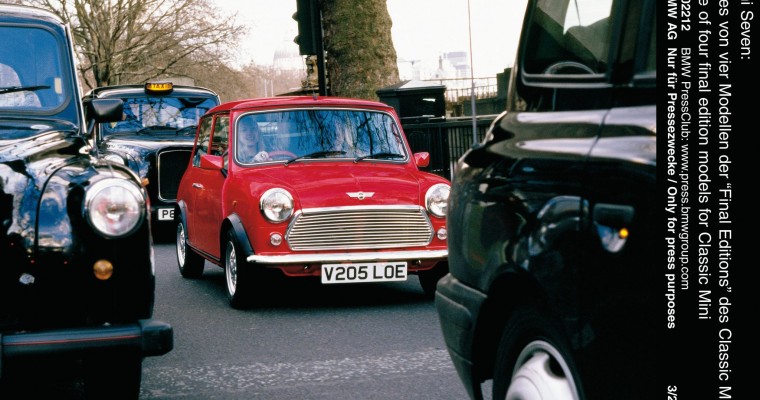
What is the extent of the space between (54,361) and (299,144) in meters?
5.18

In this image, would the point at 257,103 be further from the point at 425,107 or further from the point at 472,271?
the point at 425,107

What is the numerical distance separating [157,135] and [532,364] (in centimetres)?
1272

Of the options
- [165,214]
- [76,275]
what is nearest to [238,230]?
[76,275]

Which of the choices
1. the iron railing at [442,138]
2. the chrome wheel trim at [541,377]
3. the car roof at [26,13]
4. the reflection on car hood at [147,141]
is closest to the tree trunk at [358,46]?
the iron railing at [442,138]

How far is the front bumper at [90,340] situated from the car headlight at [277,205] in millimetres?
3878

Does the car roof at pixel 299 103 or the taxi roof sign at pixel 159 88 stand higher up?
the taxi roof sign at pixel 159 88

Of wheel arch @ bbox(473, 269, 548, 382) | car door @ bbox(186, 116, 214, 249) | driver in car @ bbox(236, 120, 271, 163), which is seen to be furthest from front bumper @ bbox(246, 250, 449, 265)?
wheel arch @ bbox(473, 269, 548, 382)

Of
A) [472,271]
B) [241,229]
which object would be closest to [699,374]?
[472,271]

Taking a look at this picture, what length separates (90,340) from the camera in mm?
4180

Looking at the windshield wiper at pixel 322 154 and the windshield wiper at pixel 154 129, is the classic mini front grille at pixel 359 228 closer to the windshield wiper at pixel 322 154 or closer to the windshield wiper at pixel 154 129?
the windshield wiper at pixel 322 154

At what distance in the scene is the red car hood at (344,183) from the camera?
8328 mm

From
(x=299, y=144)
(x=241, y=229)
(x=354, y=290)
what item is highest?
(x=299, y=144)

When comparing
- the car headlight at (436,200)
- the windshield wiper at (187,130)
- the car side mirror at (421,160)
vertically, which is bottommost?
the car headlight at (436,200)

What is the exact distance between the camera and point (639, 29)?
2984 mm
